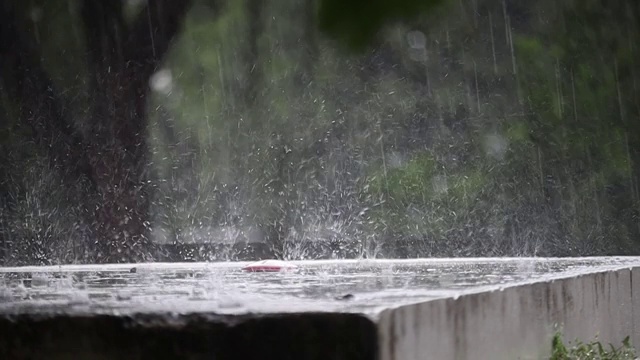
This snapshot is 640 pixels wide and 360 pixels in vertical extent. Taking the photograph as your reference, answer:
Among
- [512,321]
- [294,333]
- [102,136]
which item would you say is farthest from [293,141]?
[294,333]

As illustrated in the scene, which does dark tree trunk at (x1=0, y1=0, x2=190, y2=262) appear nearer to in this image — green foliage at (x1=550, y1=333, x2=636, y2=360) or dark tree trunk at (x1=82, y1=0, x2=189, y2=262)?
dark tree trunk at (x1=82, y1=0, x2=189, y2=262)

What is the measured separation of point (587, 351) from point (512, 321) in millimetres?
566

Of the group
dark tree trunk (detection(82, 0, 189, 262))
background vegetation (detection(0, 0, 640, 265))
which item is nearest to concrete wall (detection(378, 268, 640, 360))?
background vegetation (detection(0, 0, 640, 265))

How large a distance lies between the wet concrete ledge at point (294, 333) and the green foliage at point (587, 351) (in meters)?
0.26

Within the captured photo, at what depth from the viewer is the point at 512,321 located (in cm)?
242

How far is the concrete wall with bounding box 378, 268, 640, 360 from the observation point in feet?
5.97

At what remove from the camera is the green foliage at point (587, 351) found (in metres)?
2.75

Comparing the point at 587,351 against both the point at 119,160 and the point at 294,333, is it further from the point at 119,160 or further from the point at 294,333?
the point at 119,160

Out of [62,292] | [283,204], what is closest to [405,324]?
[62,292]

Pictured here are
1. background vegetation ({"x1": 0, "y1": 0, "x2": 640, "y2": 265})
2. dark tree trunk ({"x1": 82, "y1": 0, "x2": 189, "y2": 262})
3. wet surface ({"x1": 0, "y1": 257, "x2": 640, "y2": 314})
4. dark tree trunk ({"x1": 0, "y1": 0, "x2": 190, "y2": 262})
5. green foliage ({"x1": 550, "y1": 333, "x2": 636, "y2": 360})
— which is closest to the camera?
wet surface ({"x1": 0, "y1": 257, "x2": 640, "y2": 314})

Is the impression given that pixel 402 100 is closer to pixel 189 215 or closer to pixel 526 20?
pixel 189 215

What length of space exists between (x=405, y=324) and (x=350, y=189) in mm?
11003

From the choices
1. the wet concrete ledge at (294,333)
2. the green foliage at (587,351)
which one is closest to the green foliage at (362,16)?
the wet concrete ledge at (294,333)

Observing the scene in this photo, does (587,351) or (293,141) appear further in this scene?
(293,141)
